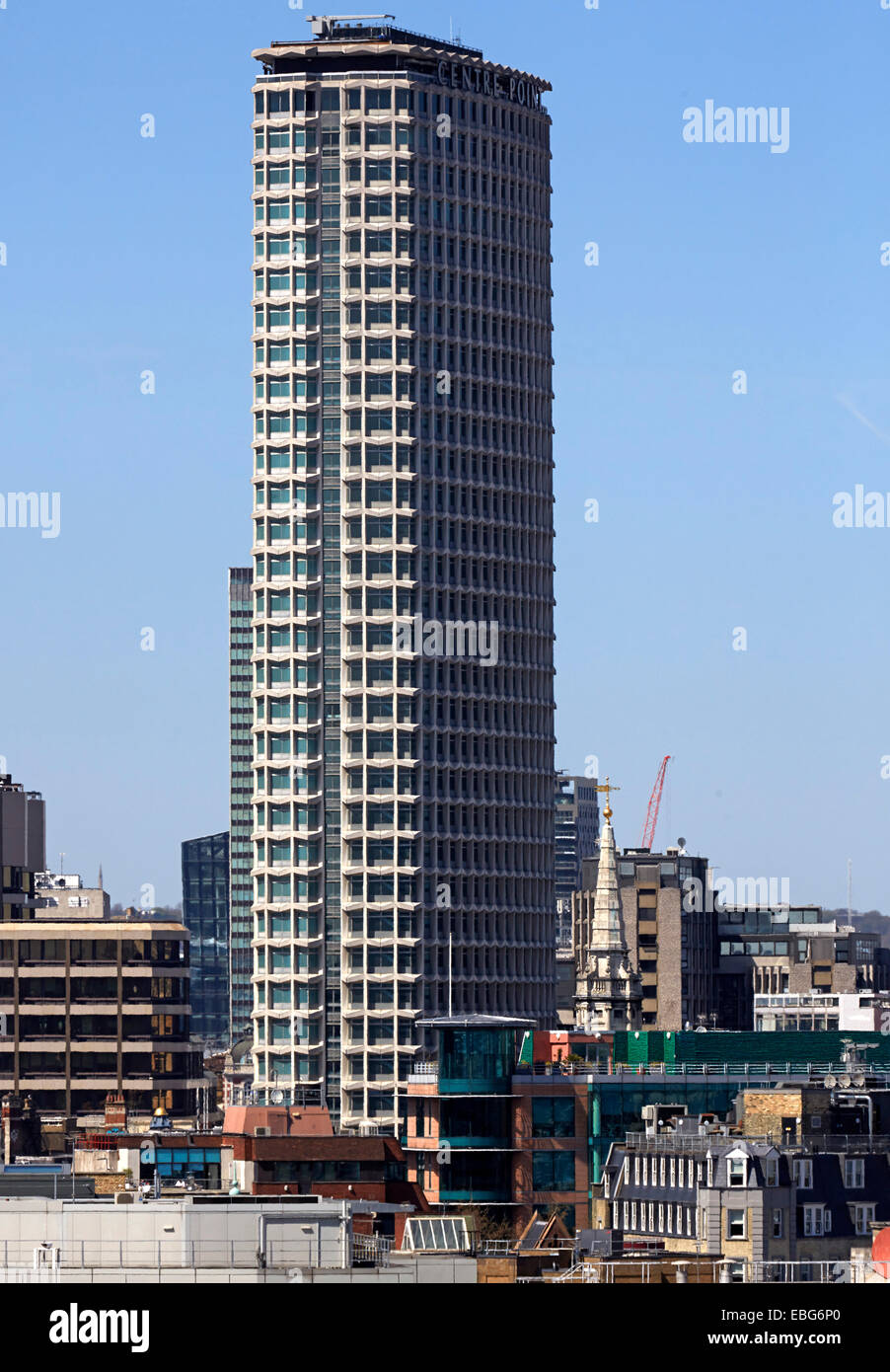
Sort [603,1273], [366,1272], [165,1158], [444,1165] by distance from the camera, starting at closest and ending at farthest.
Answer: [366,1272] → [603,1273] → [165,1158] → [444,1165]

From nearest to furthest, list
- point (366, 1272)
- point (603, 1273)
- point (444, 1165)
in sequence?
point (366, 1272)
point (603, 1273)
point (444, 1165)

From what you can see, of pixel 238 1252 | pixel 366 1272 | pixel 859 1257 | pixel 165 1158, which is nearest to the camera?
pixel 366 1272

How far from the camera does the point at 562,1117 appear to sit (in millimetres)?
193625

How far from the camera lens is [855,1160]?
15825 centimetres

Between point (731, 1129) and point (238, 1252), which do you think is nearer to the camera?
point (238, 1252)
